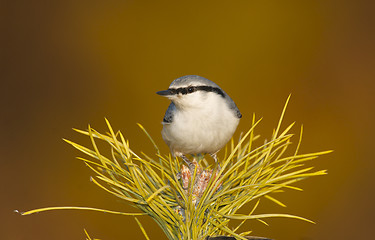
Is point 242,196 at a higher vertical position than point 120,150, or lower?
lower

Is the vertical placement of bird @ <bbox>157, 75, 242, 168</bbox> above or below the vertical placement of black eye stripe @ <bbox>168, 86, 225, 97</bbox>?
below

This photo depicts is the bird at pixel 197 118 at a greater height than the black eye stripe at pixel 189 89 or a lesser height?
lesser

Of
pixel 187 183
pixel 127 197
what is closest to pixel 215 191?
pixel 187 183

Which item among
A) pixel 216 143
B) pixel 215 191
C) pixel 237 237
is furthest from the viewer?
pixel 216 143

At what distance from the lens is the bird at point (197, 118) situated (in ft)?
3.04

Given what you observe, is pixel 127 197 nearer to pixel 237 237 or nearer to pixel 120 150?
pixel 120 150

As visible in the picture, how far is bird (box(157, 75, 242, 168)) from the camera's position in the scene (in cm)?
93

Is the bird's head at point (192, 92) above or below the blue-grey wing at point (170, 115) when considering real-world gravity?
above

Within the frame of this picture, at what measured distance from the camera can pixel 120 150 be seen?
2.32 ft

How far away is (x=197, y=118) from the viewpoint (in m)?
0.98

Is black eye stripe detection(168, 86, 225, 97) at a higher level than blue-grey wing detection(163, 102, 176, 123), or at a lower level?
higher

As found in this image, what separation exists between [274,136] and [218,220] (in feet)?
0.58

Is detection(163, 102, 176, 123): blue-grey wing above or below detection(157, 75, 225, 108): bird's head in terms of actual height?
below

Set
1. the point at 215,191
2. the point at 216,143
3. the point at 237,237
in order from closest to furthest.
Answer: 1. the point at 237,237
2. the point at 215,191
3. the point at 216,143
